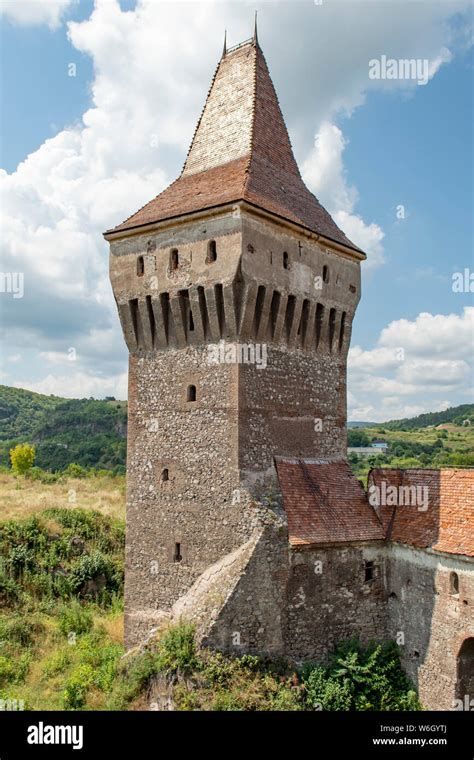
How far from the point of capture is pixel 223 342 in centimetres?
1609

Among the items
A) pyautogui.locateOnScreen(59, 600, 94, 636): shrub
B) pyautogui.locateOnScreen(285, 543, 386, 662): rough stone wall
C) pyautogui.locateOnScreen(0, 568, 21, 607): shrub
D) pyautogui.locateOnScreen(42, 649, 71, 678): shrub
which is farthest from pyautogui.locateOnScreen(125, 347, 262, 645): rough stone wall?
pyautogui.locateOnScreen(0, 568, 21, 607): shrub

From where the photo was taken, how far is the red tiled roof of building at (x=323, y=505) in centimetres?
1555

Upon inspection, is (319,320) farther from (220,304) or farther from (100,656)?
(100,656)

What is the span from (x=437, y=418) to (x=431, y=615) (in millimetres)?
126721

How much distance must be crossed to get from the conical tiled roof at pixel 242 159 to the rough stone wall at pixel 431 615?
368 inches

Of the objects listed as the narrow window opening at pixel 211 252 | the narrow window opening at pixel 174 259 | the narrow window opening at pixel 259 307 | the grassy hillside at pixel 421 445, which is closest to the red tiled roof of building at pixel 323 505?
the narrow window opening at pixel 259 307

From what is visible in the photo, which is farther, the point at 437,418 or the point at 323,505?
the point at 437,418

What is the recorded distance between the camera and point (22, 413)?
107 meters

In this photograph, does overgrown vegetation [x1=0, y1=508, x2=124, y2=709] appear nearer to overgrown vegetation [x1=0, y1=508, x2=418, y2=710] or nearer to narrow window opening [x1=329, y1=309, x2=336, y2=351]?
overgrown vegetation [x1=0, y1=508, x2=418, y2=710]

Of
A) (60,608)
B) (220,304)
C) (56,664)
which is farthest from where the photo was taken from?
(60,608)

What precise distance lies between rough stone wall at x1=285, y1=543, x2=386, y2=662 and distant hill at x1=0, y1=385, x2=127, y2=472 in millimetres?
43285

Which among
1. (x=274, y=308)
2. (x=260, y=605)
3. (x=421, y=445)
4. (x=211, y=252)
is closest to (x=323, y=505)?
(x=260, y=605)

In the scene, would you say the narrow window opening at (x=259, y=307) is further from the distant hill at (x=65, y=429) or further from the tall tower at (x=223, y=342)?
the distant hill at (x=65, y=429)

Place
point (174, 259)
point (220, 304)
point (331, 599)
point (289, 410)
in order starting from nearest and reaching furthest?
point (331, 599), point (220, 304), point (174, 259), point (289, 410)
